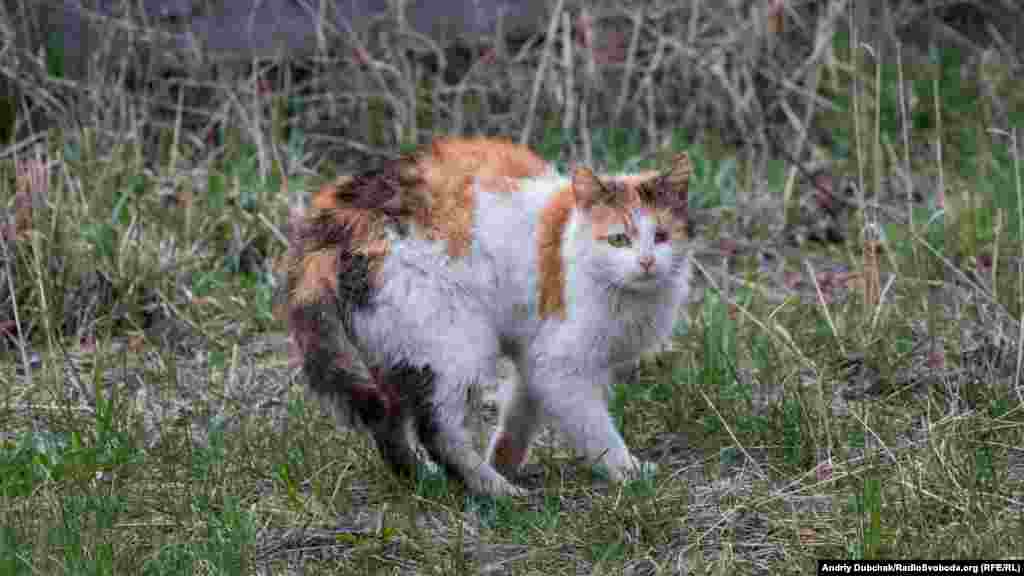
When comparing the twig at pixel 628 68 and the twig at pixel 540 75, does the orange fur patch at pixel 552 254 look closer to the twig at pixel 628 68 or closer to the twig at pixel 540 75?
the twig at pixel 540 75

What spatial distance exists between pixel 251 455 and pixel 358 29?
3322 millimetres

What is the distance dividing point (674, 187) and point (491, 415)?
3.98ft

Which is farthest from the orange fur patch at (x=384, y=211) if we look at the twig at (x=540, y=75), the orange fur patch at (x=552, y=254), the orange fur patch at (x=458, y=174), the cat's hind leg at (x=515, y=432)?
the twig at (x=540, y=75)

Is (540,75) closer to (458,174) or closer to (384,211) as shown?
(458,174)

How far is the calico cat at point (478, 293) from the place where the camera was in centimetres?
367

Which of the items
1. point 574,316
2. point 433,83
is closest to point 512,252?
point 574,316

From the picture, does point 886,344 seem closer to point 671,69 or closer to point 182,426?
point 182,426

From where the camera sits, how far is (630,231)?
376 cm

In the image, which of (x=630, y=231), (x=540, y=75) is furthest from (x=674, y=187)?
(x=540, y=75)

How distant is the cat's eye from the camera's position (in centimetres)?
377

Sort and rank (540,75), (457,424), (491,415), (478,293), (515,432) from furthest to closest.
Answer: (540,75), (491,415), (515,432), (478,293), (457,424)

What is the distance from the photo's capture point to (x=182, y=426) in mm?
4316

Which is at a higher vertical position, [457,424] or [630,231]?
[630,231]

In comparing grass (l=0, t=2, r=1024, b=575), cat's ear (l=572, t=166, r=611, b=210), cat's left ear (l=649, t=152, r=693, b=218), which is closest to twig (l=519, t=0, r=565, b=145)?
grass (l=0, t=2, r=1024, b=575)
